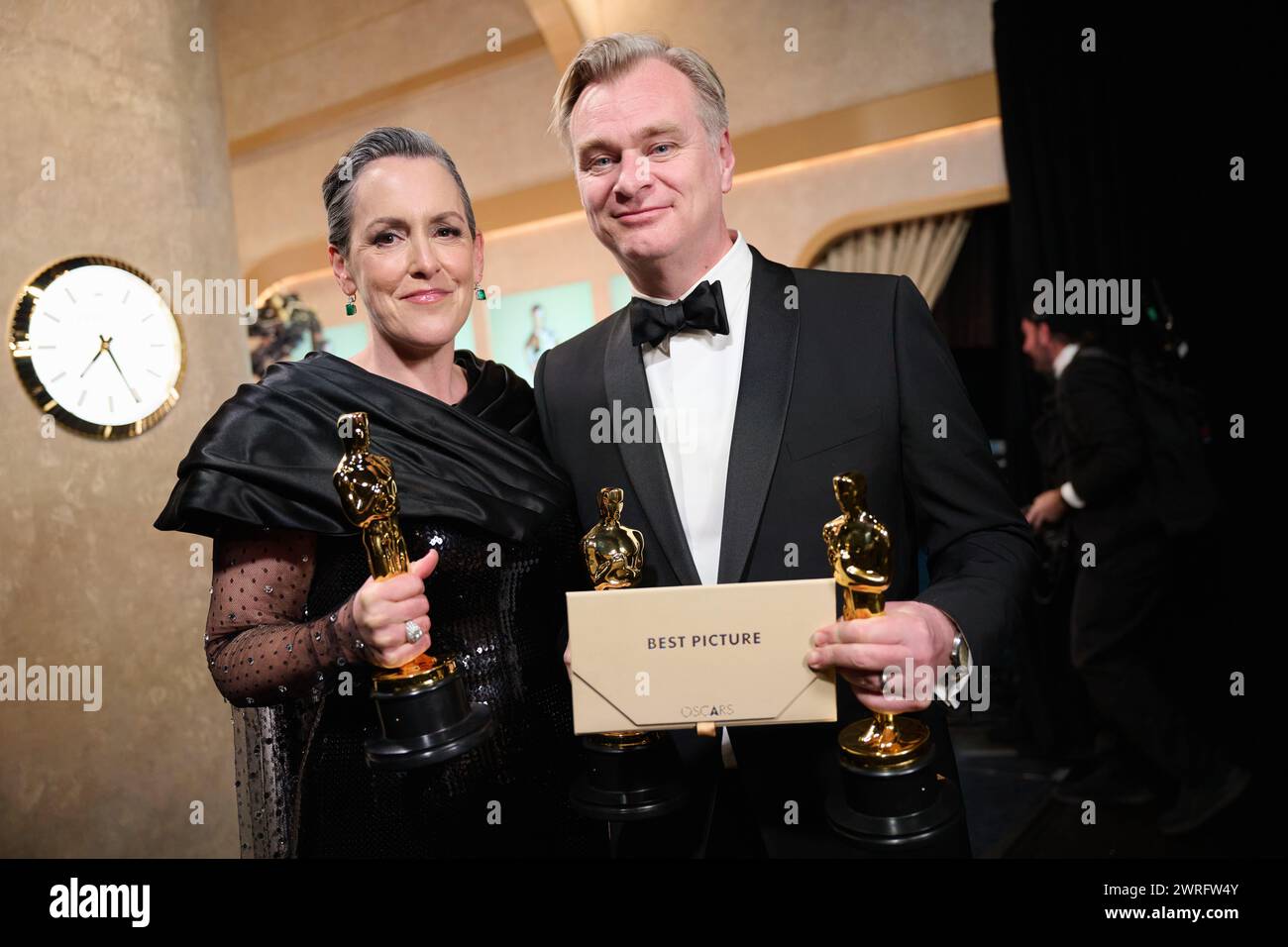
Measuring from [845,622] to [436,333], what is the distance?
2.77 feet

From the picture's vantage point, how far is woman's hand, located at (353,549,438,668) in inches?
46.1

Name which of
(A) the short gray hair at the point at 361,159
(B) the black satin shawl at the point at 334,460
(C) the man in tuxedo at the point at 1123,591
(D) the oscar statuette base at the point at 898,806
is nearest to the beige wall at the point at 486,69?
(C) the man in tuxedo at the point at 1123,591

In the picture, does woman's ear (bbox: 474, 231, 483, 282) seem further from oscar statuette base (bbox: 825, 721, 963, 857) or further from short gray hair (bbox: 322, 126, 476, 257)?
oscar statuette base (bbox: 825, 721, 963, 857)

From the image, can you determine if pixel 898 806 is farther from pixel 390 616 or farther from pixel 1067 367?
pixel 1067 367

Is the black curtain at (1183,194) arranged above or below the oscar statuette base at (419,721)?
above

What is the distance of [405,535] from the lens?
1484mm

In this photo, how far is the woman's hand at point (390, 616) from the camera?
1172mm

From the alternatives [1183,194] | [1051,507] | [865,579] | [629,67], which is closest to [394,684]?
→ [865,579]

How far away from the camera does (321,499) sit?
56.2 inches

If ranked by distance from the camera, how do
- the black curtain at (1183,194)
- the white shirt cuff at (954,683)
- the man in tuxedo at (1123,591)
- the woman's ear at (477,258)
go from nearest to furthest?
the white shirt cuff at (954,683)
the woman's ear at (477,258)
the black curtain at (1183,194)
the man in tuxedo at (1123,591)

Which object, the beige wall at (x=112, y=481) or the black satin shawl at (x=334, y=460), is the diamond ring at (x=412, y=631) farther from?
the beige wall at (x=112, y=481)
